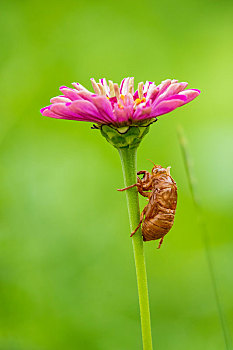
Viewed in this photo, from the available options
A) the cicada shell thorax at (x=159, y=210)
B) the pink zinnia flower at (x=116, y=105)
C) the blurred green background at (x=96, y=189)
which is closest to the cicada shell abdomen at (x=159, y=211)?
the cicada shell thorax at (x=159, y=210)

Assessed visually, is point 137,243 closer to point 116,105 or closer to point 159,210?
point 159,210

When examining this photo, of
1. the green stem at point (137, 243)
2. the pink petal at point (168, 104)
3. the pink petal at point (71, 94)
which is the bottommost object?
the green stem at point (137, 243)

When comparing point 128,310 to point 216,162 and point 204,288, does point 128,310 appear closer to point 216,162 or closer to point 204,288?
point 204,288

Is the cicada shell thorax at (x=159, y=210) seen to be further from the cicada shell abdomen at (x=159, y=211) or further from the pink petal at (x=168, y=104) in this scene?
the pink petal at (x=168, y=104)

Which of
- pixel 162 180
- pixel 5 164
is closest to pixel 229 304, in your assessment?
pixel 162 180

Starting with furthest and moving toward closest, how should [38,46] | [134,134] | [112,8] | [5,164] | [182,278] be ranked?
[112,8]
[38,46]
[5,164]
[182,278]
[134,134]

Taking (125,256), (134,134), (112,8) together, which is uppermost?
(112,8)

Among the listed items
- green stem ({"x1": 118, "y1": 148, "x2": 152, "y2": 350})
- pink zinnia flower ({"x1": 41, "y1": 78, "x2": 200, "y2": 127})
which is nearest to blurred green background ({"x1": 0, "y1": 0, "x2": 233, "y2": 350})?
green stem ({"x1": 118, "y1": 148, "x2": 152, "y2": 350})
